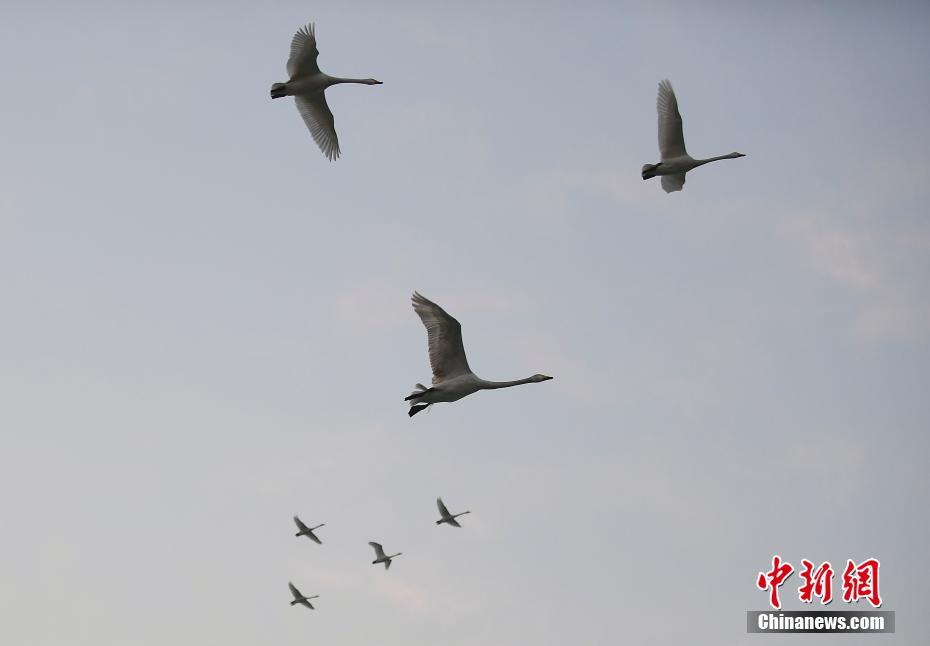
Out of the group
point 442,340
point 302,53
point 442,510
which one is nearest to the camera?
point 442,340

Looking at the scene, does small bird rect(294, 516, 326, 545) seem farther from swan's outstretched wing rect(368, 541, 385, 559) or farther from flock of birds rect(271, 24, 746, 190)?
flock of birds rect(271, 24, 746, 190)

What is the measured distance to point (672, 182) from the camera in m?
47.2

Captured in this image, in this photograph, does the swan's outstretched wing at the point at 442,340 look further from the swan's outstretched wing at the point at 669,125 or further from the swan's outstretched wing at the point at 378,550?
the swan's outstretched wing at the point at 378,550

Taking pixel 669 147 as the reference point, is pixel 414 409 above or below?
below

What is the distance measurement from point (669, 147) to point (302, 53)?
45.7 feet

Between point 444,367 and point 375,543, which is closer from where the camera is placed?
point 444,367

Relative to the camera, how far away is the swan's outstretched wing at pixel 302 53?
42.8 m

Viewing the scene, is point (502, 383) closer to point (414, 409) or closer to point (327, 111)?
point (414, 409)

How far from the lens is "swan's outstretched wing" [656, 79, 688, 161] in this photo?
46.3 m

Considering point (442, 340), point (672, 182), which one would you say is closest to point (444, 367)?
point (442, 340)

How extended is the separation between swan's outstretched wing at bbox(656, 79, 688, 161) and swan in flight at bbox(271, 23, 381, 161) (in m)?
11.1

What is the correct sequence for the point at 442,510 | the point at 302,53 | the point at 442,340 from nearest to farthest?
the point at 442,340
the point at 302,53
the point at 442,510

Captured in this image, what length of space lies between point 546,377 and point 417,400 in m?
4.28

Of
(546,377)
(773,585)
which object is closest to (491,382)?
(546,377)
